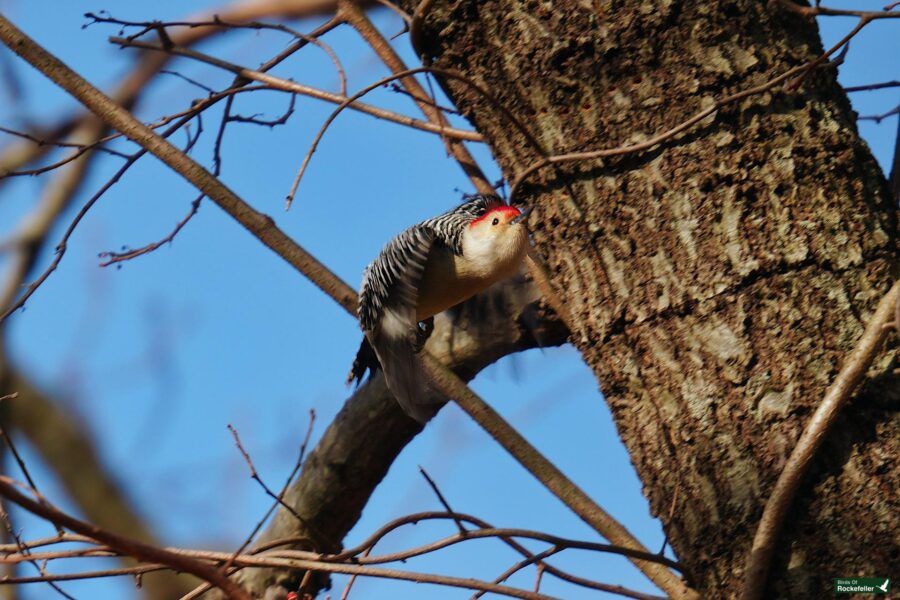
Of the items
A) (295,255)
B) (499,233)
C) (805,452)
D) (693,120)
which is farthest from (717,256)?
(499,233)

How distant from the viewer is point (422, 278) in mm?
2459

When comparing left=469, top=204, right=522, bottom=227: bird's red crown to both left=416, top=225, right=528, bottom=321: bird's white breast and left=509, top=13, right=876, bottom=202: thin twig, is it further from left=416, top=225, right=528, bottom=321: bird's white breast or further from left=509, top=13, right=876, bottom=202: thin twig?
left=509, top=13, right=876, bottom=202: thin twig

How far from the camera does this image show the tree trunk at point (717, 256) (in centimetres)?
141

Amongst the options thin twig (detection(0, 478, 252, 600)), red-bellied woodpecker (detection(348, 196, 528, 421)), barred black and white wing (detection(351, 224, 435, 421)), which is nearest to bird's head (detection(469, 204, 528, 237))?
red-bellied woodpecker (detection(348, 196, 528, 421))

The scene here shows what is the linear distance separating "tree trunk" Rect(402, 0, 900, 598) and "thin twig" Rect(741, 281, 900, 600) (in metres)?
0.04

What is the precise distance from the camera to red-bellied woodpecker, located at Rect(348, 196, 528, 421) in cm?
224

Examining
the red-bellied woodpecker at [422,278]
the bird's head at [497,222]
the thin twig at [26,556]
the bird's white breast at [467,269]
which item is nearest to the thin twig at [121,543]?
the thin twig at [26,556]

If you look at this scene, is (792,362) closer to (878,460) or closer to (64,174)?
(878,460)

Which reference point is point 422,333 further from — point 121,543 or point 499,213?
point 121,543

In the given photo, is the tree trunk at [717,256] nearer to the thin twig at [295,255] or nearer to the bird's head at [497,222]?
the thin twig at [295,255]

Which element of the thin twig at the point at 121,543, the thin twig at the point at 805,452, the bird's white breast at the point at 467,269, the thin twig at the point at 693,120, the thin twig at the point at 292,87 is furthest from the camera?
the bird's white breast at the point at 467,269

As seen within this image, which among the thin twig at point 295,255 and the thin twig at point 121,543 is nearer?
the thin twig at point 121,543

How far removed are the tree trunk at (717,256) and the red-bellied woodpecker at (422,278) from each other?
56 centimetres

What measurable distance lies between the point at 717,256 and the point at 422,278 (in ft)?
3.55
